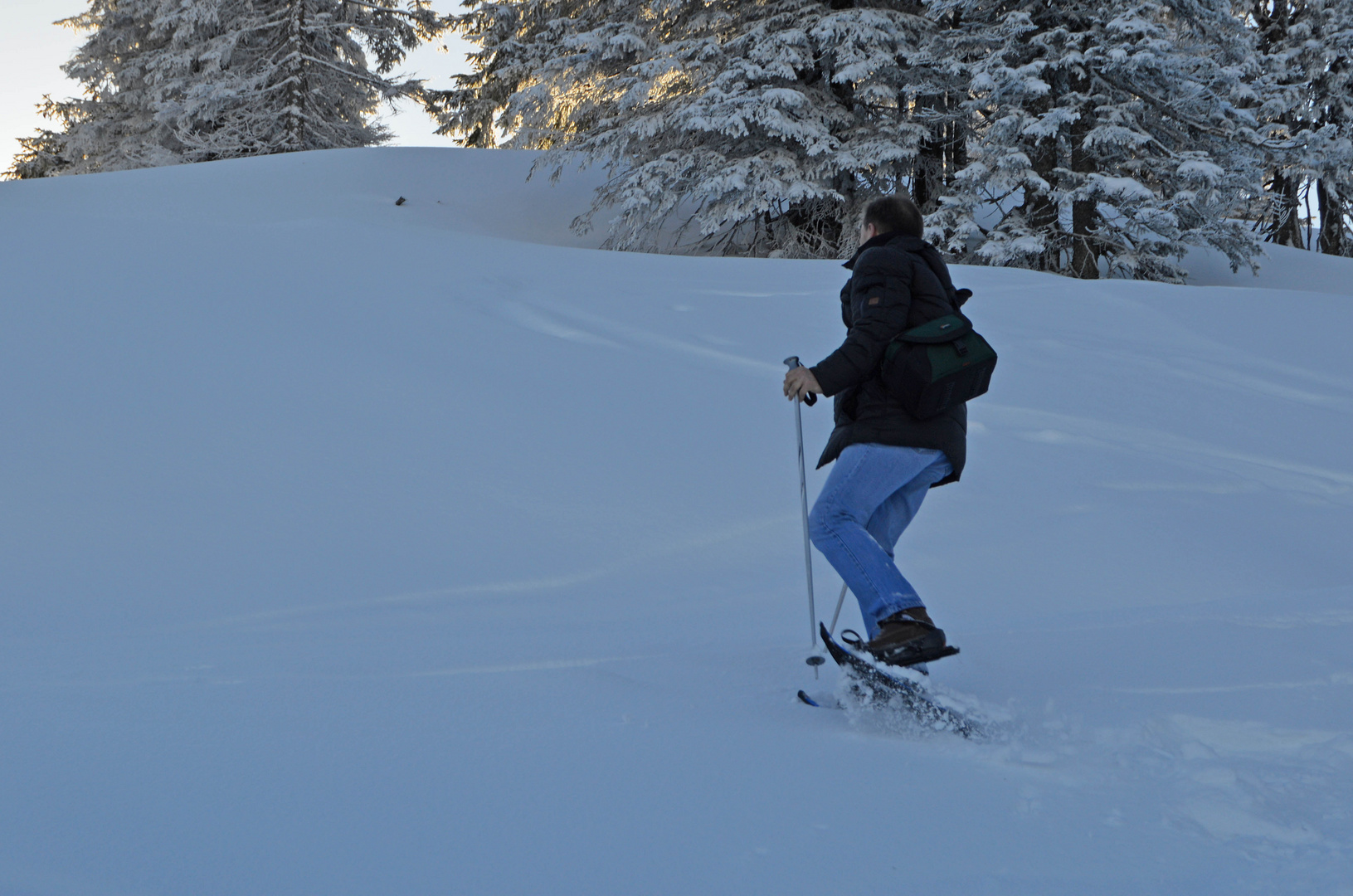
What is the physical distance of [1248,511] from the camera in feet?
16.0

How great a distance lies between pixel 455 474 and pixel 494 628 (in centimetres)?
160

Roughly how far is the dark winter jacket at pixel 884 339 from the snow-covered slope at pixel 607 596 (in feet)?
2.55

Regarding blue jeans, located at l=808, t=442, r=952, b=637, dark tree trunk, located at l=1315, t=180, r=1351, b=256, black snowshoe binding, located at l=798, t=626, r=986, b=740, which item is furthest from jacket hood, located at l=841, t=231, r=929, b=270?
dark tree trunk, located at l=1315, t=180, r=1351, b=256

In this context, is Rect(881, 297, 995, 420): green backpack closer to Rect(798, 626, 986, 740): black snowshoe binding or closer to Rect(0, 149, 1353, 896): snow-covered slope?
Rect(798, 626, 986, 740): black snowshoe binding

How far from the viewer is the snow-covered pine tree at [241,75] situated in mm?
24359

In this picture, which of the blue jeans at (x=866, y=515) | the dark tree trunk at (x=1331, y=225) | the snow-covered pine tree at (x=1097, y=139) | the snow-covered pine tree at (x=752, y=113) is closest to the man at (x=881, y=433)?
the blue jeans at (x=866, y=515)

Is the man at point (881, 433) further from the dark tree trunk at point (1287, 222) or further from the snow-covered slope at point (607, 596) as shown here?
the dark tree trunk at point (1287, 222)

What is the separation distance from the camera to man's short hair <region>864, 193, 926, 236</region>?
3074mm

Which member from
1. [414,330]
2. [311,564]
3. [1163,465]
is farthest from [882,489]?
[414,330]

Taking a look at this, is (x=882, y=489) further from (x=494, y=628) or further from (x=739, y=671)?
(x=494, y=628)

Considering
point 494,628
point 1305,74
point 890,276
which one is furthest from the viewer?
point 1305,74

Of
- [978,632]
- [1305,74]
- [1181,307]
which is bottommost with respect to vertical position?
[978,632]

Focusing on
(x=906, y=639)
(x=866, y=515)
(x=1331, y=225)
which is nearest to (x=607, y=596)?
(x=866, y=515)

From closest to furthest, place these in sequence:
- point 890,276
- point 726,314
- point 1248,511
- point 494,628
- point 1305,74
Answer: point 890,276
point 494,628
point 1248,511
point 726,314
point 1305,74
